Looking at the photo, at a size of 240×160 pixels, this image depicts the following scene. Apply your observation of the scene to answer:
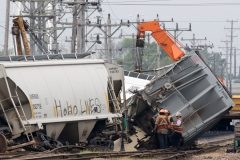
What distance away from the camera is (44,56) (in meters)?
22.7

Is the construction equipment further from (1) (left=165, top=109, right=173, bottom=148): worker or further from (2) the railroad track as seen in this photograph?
(2) the railroad track

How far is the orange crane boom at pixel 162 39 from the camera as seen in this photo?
102 feet

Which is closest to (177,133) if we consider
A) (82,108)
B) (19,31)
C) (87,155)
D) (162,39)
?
(82,108)

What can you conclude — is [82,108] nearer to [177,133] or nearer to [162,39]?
[177,133]

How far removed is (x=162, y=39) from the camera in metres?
32.0

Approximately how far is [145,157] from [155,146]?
4639 mm

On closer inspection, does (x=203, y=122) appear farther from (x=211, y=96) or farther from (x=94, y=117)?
(x=94, y=117)

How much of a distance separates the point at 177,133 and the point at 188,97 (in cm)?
202

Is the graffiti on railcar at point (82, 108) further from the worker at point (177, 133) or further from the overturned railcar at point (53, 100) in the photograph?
Answer: the worker at point (177, 133)

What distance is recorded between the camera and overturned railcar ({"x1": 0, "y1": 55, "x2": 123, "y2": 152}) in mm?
20391

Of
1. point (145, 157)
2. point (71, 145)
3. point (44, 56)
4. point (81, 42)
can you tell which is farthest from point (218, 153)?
point (81, 42)

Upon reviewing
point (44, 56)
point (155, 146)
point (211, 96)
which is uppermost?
point (44, 56)

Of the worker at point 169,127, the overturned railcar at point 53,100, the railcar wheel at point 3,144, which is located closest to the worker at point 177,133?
the worker at point 169,127

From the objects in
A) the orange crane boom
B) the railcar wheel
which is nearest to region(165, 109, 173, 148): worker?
the railcar wheel
